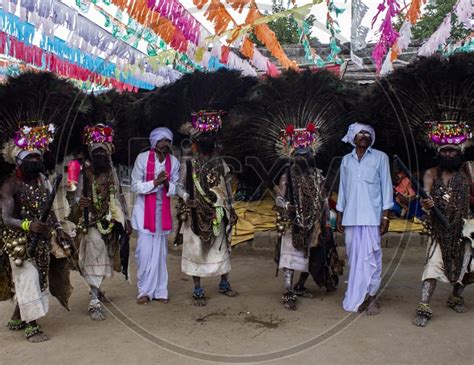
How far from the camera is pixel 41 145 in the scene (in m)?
4.53

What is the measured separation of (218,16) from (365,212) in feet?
10.3

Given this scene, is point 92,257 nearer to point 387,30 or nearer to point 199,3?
point 199,3

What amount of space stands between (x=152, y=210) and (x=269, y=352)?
214cm

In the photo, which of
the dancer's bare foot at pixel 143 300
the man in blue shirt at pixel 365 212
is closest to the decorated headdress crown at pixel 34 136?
the dancer's bare foot at pixel 143 300

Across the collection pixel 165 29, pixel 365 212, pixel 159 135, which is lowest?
pixel 365 212

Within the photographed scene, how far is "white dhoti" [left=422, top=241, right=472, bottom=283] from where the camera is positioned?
4590 mm

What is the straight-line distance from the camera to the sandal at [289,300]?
5082 millimetres

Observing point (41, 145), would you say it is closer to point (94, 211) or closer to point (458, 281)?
point (94, 211)

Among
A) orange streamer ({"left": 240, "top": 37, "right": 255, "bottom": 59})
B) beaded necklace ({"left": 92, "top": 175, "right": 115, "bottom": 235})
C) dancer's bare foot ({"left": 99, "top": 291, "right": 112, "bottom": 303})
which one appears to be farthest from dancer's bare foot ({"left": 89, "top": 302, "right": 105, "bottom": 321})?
orange streamer ({"left": 240, "top": 37, "right": 255, "bottom": 59})

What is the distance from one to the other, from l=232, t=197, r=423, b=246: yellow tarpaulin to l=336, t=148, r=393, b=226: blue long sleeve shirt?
2843 millimetres

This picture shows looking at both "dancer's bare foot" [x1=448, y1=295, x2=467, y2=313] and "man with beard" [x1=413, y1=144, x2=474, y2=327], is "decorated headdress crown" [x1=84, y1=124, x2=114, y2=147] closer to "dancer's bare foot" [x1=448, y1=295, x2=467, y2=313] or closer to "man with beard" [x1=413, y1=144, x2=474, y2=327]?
"man with beard" [x1=413, y1=144, x2=474, y2=327]

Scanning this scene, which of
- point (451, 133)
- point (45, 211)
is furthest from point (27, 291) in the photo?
point (451, 133)

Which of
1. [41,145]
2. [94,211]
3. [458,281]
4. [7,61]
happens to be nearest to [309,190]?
[458,281]

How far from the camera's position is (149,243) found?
545 cm
